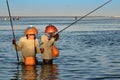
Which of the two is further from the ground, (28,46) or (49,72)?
(28,46)

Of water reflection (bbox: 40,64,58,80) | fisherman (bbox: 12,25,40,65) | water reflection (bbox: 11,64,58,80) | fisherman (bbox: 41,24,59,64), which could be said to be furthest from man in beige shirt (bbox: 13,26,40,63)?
water reflection (bbox: 40,64,58,80)

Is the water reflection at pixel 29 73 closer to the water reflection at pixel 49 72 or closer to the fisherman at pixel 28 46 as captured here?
the water reflection at pixel 49 72

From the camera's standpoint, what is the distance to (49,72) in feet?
57.9

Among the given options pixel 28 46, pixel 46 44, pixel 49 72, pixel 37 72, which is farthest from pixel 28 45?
pixel 49 72

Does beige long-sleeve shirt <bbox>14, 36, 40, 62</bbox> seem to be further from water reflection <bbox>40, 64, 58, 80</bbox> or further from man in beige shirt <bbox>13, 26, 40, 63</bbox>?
water reflection <bbox>40, 64, 58, 80</bbox>

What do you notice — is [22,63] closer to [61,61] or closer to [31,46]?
[31,46]

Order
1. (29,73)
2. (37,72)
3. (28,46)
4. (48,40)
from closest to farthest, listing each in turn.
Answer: (29,73)
(37,72)
(28,46)
(48,40)

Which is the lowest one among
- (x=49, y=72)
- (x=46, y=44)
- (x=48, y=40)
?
(x=49, y=72)

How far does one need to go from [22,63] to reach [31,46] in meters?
0.97

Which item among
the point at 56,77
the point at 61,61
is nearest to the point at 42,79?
the point at 56,77

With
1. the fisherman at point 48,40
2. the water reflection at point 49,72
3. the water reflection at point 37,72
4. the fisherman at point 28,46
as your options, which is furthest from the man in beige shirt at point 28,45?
the water reflection at point 49,72

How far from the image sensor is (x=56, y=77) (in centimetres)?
1625

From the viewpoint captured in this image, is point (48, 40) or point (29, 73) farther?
point (48, 40)

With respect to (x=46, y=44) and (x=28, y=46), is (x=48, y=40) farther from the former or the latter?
(x=28, y=46)
